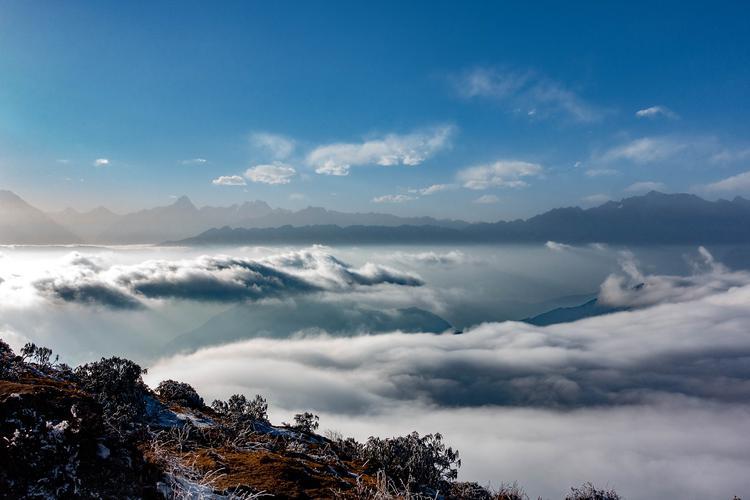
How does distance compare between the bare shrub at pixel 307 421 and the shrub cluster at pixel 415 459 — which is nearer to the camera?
the shrub cluster at pixel 415 459

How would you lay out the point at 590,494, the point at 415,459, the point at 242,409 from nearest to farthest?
the point at 415,459
the point at 590,494
the point at 242,409

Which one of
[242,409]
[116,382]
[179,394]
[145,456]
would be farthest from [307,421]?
[145,456]

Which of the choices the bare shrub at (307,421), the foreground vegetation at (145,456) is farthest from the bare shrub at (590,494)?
the bare shrub at (307,421)

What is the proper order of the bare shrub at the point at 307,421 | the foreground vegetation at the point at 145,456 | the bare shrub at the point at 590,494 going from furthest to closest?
the bare shrub at the point at 307,421 < the bare shrub at the point at 590,494 < the foreground vegetation at the point at 145,456

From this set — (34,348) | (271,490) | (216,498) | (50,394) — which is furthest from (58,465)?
(34,348)

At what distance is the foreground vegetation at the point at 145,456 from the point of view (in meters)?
5.18

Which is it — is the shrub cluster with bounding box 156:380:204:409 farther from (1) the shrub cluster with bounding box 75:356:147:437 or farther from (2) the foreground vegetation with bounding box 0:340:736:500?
(1) the shrub cluster with bounding box 75:356:147:437

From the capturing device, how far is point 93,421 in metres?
5.77

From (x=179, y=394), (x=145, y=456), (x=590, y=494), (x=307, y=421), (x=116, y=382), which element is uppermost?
(x=145, y=456)

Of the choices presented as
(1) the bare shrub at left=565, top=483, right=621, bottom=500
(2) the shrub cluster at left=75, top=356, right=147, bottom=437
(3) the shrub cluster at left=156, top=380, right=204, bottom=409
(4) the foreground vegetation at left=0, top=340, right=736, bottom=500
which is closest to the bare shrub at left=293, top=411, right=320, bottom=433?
(3) the shrub cluster at left=156, top=380, right=204, bottom=409

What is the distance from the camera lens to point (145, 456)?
6.80 meters

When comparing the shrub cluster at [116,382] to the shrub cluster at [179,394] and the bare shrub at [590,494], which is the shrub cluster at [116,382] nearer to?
the shrub cluster at [179,394]

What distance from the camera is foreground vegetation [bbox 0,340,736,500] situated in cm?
518

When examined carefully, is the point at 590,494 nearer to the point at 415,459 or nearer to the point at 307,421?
the point at 415,459
